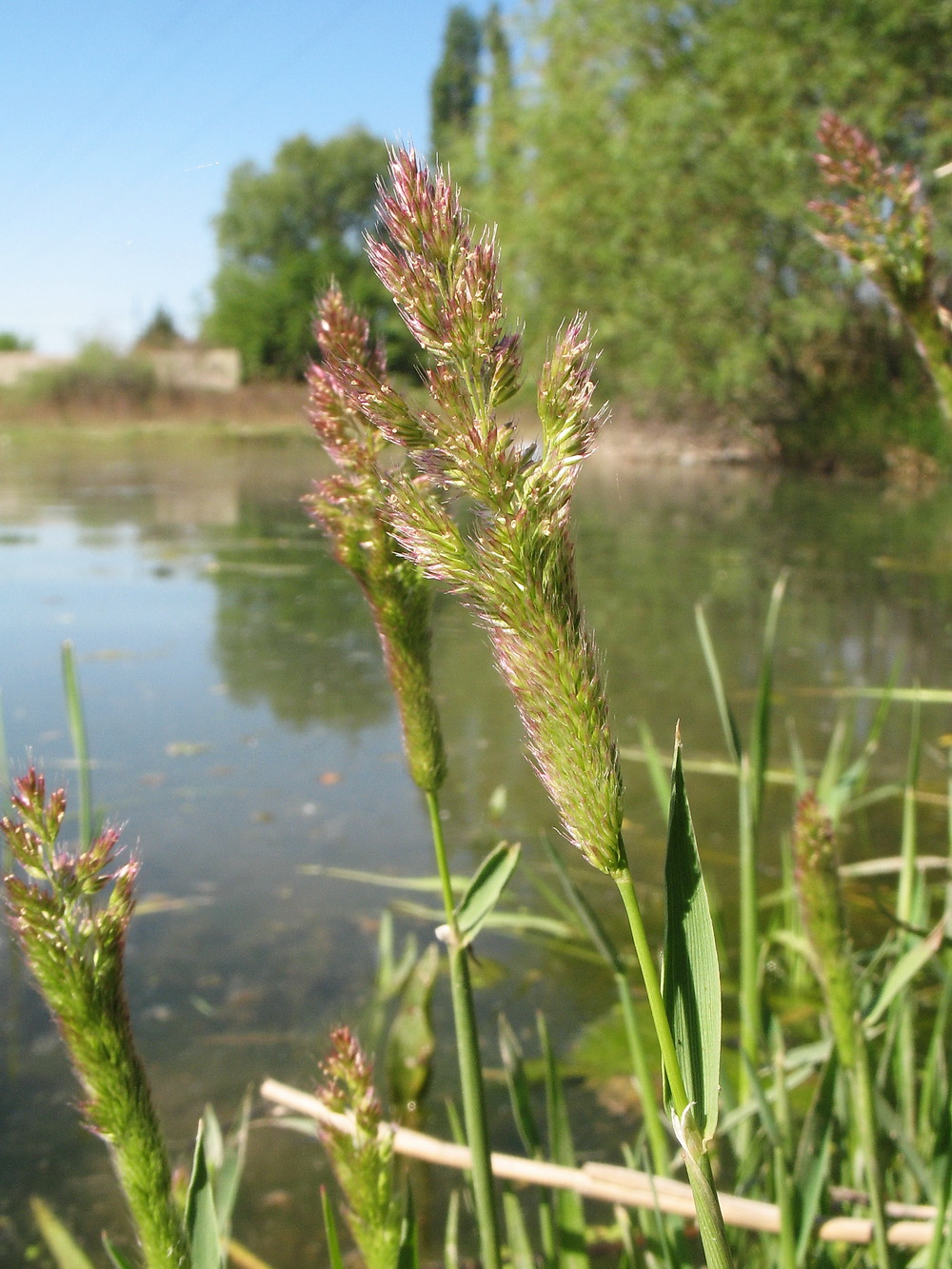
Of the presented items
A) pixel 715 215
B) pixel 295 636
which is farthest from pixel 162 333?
pixel 295 636

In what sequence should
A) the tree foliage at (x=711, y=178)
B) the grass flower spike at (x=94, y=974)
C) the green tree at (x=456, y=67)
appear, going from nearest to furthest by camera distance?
1. the grass flower spike at (x=94, y=974)
2. the tree foliage at (x=711, y=178)
3. the green tree at (x=456, y=67)

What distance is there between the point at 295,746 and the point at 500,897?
10.1 ft

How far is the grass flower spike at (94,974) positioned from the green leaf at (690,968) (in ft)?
0.87

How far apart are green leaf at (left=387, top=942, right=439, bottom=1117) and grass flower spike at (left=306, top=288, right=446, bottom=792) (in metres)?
1.03

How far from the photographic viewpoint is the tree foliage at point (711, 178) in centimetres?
1288

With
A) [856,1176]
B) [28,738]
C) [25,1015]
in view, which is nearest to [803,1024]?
[856,1176]

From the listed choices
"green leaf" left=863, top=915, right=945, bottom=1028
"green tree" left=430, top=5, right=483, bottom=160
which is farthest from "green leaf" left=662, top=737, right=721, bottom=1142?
"green tree" left=430, top=5, right=483, bottom=160

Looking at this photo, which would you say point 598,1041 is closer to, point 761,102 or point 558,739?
point 558,739

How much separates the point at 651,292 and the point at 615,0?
3.91 metres

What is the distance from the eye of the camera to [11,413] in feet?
54.1

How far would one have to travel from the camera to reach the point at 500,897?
89cm

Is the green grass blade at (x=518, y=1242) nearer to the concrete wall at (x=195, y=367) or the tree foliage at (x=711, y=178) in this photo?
the tree foliage at (x=711, y=178)

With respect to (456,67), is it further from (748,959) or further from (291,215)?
(748,959)

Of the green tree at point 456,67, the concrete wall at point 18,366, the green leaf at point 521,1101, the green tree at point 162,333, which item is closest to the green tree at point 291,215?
the green tree at point 162,333
